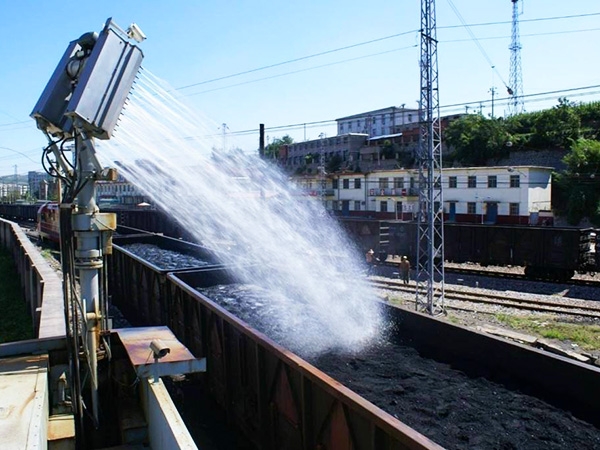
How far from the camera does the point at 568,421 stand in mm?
5180

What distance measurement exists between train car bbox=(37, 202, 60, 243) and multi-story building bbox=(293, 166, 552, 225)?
22.8 metres

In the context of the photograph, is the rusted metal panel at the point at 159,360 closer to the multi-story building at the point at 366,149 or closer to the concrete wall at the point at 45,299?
the concrete wall at the point at 45,299

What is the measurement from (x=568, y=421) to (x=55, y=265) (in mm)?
22226

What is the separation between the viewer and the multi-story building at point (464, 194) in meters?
36.5

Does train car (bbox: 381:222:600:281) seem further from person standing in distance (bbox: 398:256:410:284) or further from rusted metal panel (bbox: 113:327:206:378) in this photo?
rusted metal panel (bbox: 113:327:206:378)

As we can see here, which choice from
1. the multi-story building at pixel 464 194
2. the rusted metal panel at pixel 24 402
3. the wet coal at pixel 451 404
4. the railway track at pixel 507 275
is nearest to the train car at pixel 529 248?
the railway track at pixel 507 275

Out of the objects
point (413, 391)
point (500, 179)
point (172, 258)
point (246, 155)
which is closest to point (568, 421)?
point (413, 391)

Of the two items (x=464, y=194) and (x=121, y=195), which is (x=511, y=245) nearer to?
(x=464, y=194)

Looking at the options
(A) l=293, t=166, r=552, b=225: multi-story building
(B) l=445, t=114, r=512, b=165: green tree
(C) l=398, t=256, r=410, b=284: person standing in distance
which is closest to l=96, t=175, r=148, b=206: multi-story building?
(A) l=293, t=166, r=552, b=225: multi-story building

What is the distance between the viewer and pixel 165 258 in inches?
663

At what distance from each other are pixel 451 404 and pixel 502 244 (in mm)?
17727

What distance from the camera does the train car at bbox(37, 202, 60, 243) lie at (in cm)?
2862

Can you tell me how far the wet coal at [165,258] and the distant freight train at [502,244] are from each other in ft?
36.8

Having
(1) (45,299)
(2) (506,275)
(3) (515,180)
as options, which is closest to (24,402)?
(1) (45,299)
